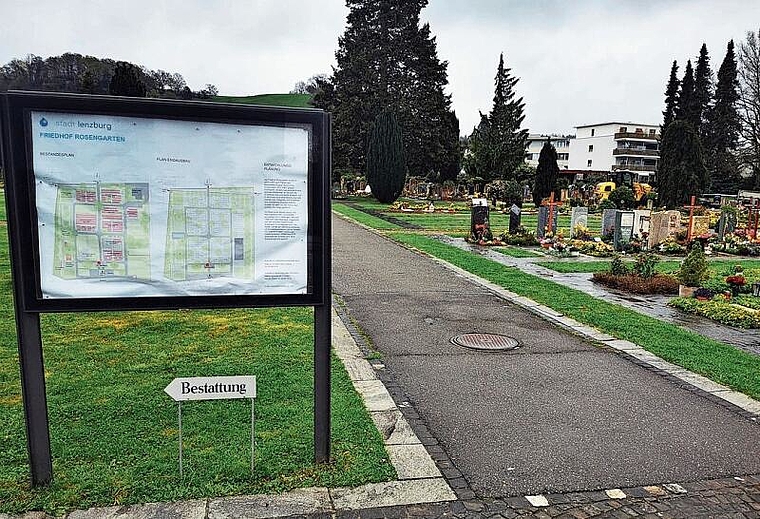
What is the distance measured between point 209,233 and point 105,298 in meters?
0.73

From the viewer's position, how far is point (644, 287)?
11281 millimetres

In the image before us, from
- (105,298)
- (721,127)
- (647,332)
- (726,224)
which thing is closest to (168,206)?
(105,298)

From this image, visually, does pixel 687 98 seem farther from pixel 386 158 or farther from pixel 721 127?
pixel 386 158

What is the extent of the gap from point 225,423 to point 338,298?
18.5 ft

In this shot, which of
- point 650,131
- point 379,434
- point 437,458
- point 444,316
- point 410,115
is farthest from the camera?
point 650,131

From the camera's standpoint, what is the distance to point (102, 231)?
358 cm

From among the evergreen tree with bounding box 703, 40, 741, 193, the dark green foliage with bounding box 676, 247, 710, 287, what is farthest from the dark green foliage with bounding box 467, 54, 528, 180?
the dark green foliage with bounding box 676, 247, 710, 287

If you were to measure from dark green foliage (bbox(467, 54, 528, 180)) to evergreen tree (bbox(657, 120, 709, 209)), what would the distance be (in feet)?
51.0

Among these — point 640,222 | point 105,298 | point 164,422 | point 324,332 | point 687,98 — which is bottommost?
point 164,422

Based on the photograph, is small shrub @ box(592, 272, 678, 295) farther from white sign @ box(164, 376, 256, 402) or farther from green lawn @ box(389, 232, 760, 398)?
white sign @ box(164, 376, 256, 402)

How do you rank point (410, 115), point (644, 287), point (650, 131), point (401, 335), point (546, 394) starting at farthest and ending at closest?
1. point (650, 131)
2. point (410, 115)
3. point (644, 287)
4. point (401, 335)
5. point (546, 394)

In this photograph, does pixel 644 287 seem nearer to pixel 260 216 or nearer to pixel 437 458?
pixel 437 458

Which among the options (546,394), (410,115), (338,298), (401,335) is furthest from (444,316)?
(410,115)

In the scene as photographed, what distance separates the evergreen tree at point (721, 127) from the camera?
5425 centimetres
